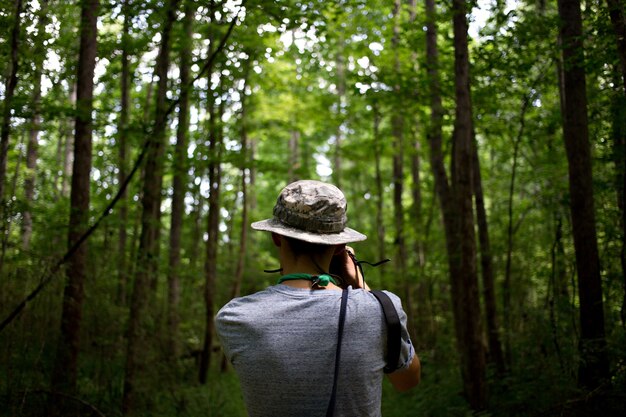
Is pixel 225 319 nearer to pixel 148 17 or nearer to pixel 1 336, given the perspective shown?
pixel 1 336

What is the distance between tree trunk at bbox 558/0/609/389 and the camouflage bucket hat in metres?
6.13

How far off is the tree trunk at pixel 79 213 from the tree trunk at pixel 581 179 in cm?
647

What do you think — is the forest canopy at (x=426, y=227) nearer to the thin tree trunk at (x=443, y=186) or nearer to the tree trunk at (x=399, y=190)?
the thin tree trunk at (x=443, y=186)

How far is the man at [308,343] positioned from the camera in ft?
6.76

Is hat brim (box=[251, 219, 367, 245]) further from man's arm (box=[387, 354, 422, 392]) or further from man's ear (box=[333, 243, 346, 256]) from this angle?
man's arm (box=[387, 354, 422, 392])

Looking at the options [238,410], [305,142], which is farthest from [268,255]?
[238,410]

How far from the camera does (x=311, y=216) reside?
2254 millimetres

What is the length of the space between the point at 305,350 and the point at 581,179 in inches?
262

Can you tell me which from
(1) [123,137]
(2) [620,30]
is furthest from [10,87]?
(2) [620,30]

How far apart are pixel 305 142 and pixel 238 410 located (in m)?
22.6

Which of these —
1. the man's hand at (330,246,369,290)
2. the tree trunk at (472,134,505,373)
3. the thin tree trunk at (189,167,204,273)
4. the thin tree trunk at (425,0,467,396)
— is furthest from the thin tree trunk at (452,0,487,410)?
the thin tree trunk at (189,167,204,273)

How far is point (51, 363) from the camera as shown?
29.6 ft

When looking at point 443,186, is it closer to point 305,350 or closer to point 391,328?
point 391,328

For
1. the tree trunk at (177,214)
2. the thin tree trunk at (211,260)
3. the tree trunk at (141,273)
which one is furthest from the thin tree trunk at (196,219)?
the tree trunk at (141,273)
